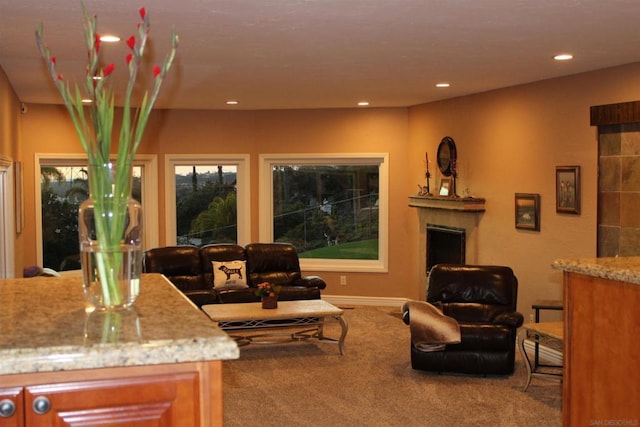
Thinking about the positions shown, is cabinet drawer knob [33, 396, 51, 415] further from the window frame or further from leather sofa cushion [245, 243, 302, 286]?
leather sofa cushion [245, 243, 302, 286]

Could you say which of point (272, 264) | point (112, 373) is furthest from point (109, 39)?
point (272, 264)

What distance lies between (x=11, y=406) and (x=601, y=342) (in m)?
2.28

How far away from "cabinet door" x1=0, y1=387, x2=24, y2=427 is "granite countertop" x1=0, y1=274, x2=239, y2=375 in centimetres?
7

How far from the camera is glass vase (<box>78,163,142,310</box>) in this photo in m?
2.18

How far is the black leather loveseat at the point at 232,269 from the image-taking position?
26.2ft

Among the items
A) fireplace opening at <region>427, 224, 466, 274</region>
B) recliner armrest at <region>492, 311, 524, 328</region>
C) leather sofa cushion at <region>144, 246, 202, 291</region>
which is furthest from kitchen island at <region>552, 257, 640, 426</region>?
leather sofa cushion at <region>144, 246, 202, 291</region>

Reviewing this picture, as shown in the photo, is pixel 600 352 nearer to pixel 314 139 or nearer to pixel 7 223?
pixel 7 223

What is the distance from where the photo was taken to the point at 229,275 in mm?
8211

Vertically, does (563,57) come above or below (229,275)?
above

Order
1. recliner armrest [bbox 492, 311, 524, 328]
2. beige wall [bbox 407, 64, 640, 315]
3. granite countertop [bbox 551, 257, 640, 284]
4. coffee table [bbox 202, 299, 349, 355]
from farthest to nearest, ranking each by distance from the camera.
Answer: coffee table [bbox 202, 299, 349, 355] < beige wall [bbox 407, 64, 640, 315] < recliner armrest [bbox 492, 311, 524, 328] < granite countertop [bbox 551, 257, 640, 284]

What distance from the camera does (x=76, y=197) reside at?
9266 millimetres

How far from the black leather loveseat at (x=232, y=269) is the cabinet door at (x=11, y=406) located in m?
5.93

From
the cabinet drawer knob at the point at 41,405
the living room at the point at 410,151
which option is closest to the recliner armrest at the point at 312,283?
the living room at the point at 410,151

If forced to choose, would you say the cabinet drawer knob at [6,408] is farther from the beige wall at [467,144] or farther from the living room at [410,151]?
the beige wall at [467,144]
